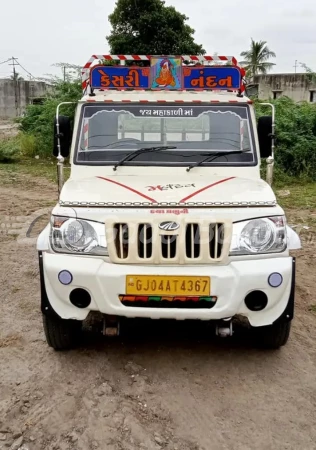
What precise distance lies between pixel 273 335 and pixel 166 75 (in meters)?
2.60

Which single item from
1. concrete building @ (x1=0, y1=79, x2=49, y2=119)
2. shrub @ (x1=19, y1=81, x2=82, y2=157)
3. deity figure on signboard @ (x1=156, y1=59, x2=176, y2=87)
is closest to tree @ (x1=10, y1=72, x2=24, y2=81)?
concrete building @ (x1=0, y1=79, x2=49, y2=119)

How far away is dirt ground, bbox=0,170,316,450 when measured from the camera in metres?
2.81

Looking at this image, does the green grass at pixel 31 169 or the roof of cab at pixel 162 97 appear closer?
the roof of cab at pixel 162 97

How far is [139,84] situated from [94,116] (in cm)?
58

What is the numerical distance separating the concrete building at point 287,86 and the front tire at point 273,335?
22325 millimetres

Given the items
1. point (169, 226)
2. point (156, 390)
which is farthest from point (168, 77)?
point (156, 390)

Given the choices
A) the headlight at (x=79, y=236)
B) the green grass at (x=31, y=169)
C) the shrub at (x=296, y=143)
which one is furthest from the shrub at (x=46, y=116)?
the headlight at (x=79, y=236)

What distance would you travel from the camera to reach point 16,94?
102 ft

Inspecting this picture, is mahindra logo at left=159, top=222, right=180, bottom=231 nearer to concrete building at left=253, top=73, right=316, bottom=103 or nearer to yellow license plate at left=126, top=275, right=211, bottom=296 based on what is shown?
yellow license plate at left=126, top=275, right=211, bottom=296

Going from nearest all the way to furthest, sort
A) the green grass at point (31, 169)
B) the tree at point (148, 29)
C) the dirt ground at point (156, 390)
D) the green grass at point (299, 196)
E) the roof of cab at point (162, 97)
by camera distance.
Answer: the dirt ground at point (156, 390), the roof of cab at point (162, 97), the green grass at point (299, 196), the green grass at point (31, 169), the tree at point (148, 29)

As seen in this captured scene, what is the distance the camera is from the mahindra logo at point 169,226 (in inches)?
127

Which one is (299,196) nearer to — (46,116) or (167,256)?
(167,256)

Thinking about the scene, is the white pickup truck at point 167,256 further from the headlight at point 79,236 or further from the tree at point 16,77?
the tree at point 16,77

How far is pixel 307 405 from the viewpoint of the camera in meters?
3.14
